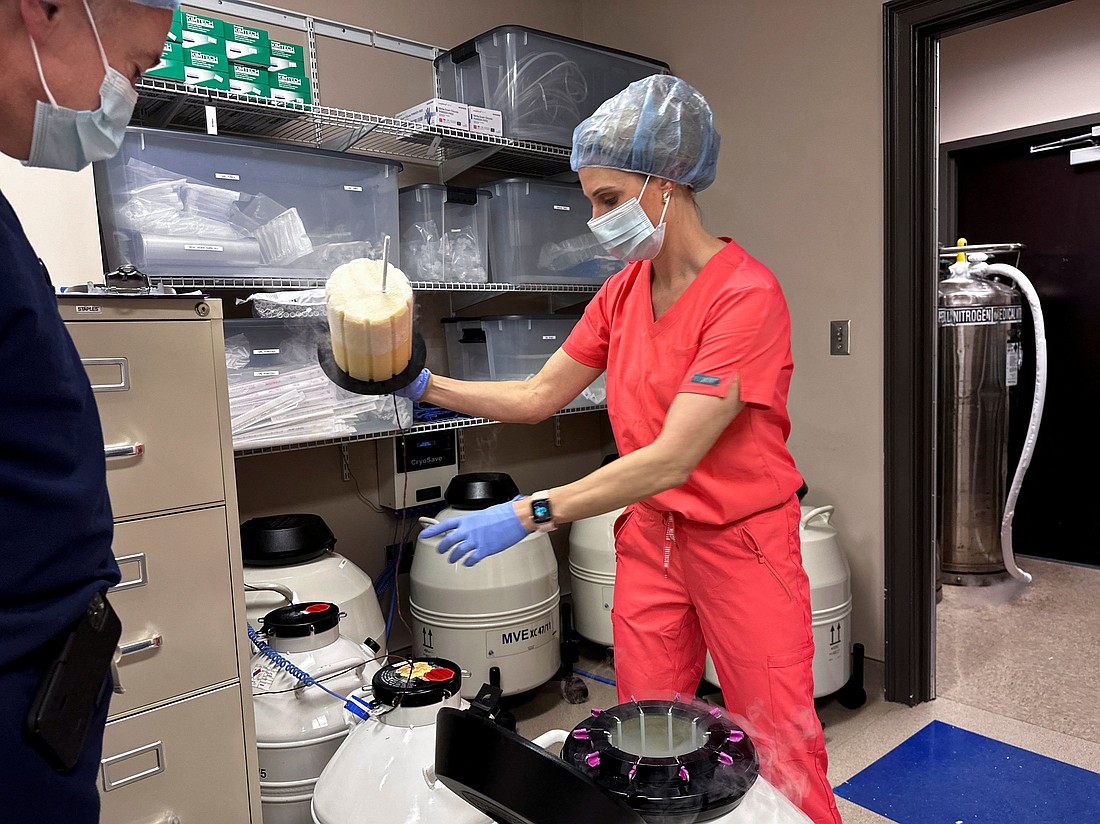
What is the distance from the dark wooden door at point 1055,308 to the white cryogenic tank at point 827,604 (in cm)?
210

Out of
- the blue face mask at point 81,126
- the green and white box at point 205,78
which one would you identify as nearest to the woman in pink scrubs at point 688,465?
the blue face mask at point 81,126

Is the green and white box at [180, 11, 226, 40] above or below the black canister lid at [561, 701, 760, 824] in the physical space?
above

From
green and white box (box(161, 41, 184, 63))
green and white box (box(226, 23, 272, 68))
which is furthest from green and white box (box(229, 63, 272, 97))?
green and white box (box(161, 41, 184, 63))

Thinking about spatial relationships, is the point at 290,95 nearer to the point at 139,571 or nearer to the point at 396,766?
the point at 139,571

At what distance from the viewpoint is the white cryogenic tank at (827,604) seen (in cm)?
239

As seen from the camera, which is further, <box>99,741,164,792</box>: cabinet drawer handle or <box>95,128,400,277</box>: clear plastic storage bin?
<box>95,128,400,277</box>: clear plastic storage bin

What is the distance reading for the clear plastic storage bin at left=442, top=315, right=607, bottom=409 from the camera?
2625mm

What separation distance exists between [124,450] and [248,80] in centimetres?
115

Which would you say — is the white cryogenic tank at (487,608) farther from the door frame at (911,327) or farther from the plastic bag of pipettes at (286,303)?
the door frame at (911,327)

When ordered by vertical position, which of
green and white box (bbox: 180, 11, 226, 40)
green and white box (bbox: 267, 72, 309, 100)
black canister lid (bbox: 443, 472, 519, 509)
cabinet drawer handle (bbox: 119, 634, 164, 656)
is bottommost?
cabinet drawer handle (bbox: 119, 634, 164, 656)

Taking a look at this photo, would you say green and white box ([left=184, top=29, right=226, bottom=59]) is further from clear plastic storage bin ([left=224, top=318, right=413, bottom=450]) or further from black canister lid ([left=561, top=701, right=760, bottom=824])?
black canister lid ([left=561, top=701, right=760, bottom=824])

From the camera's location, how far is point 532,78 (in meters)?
2.62

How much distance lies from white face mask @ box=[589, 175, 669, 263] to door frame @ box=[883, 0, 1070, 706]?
1.20 metres

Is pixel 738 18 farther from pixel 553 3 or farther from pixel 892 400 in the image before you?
pixel 892 400
